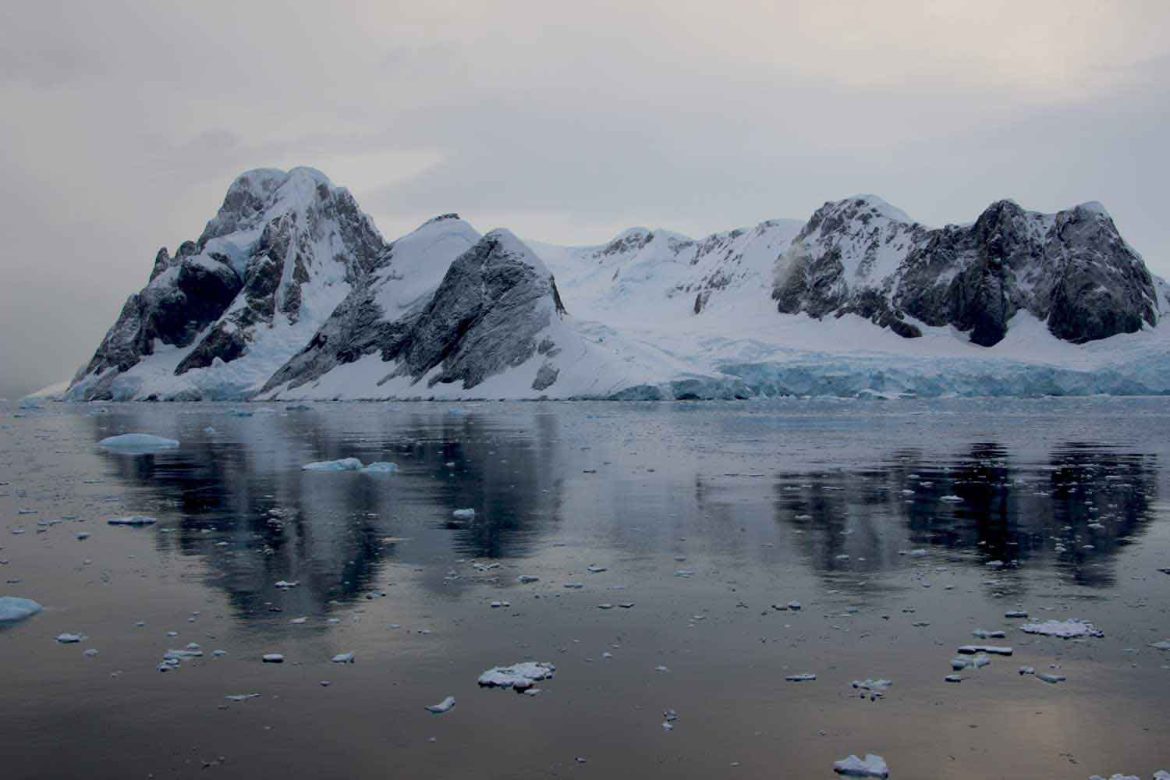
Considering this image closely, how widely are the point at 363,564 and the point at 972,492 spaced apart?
14.1 meters

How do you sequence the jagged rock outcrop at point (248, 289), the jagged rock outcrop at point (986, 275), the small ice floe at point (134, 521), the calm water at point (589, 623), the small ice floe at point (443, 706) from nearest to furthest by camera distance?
the calm water at point (589, 623)
the small ice floe at point (443, 706)
the small ice floe at point (134, 521)
the jagged rock outcrop at point (986, 275)
the jagged rock outcrop at point (248, 289)

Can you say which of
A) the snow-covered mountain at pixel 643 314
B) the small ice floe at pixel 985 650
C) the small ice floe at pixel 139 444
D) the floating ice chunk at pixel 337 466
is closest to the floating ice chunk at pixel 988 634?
the small ice floe at pixel 985 650

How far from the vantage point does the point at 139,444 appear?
38375 mm

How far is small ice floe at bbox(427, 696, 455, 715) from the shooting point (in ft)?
26.8

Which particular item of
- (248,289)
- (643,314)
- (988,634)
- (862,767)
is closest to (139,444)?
(988,634)

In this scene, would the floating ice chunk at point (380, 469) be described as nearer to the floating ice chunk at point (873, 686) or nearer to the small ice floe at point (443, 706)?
the small ice floe at point (443, 706)

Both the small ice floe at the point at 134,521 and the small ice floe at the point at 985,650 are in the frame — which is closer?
the small ice floe at the point at 985,650

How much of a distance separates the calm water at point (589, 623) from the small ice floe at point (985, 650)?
6.1 inches

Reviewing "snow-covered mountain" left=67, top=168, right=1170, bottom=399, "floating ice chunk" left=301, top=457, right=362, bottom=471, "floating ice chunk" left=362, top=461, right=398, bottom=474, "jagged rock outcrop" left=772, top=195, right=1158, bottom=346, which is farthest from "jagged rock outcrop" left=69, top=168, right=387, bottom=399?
"floating ice chunk" left=362, top=461, right=398, bottom=474

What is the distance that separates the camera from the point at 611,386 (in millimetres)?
93688

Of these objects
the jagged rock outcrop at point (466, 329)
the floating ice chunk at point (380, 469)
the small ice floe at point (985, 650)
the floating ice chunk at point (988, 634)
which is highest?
the jagged rock outcrop at point (466, 329)

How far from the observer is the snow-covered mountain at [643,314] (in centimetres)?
10038

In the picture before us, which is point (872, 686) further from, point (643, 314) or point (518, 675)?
point (643, 314)

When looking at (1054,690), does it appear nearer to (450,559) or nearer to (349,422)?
(450,559)
